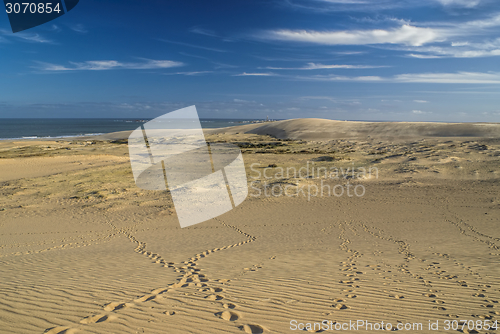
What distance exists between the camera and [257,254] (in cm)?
705

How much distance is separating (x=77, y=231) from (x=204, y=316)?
7.70 m

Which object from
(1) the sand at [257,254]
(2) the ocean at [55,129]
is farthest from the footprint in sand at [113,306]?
(2) the ocean at [55,129]

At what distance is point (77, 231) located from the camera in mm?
9492

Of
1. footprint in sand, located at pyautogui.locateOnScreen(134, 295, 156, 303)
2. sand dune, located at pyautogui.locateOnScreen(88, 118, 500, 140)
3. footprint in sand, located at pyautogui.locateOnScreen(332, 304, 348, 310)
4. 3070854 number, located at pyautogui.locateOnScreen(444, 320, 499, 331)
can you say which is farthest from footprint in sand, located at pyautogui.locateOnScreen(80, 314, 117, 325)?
sand dune, located at pyautogui.locateOnScreen(88, 118, 500, 140)

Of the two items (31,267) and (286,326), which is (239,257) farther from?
(31,267)

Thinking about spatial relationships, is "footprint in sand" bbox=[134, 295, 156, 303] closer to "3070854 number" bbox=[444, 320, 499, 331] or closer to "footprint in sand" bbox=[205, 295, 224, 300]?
"footprint in sand" bbox=[205, 295, 224, 300]

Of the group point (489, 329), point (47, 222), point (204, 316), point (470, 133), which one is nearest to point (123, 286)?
point (204, 316)

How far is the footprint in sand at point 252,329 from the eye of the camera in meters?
3.48

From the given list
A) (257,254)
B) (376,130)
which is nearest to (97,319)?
(257,254)

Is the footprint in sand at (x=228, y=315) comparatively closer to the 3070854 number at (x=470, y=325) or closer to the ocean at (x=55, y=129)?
the 3070854 number at (x=470, y=325)

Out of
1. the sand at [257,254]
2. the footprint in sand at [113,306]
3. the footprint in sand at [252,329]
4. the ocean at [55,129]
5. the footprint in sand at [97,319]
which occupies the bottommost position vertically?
the sand at [257,254]

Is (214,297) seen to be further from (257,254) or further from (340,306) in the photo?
(257,254)

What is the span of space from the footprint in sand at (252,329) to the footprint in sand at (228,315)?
235mm

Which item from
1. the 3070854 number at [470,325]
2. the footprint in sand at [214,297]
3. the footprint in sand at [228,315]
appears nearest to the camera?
the 3070854 number at [470,325]
